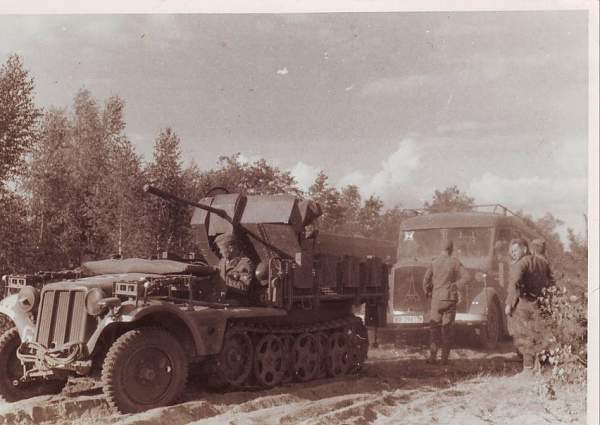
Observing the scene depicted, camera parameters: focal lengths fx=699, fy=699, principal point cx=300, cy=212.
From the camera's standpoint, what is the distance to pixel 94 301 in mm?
7223

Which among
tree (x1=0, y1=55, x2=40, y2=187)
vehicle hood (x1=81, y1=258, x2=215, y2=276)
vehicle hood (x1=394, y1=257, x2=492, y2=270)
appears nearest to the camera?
vehicle hood (x1=81, y1=258, x2=215, y2=276)

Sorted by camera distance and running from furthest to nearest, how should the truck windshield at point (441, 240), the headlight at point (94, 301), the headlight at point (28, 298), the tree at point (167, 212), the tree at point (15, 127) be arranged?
1. the tree at point (167, 212)
2. the truck windshield at point (441, 240)
3. the tree at point (15, 127)
4. the headlight at point (28, 298)
5. the headlight at point (94, 301)

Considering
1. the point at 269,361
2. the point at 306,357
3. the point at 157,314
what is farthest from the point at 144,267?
the point at 306,357

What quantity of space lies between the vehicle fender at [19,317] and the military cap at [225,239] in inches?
101

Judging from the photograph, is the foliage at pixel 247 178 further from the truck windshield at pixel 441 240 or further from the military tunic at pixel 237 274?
the military tunic at pixel 237 274

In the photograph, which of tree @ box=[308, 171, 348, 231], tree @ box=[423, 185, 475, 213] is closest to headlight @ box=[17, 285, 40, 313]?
tree @ box=[308, 171, 348, 231]

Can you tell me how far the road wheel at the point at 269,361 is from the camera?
29.1 ft

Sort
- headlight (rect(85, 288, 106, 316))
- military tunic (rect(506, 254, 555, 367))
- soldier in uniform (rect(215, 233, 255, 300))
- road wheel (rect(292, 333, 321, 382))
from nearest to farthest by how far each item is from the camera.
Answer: headlight (rect(85, 288, 106, 316)) → soldier in uniform (rect(215, 233, 255, 300)) → military tunic (rect(506, 254, 555, 367)) → road wheel (rect(292, 333, 321, 382))

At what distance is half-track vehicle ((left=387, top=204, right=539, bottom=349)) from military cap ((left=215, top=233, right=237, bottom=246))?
14.1ft

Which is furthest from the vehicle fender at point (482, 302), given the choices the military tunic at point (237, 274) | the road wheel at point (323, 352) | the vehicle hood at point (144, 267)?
the vehicle hood at point (144, 267)

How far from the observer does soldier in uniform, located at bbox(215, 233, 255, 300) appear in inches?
349

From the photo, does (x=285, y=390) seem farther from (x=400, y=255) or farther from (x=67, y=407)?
(x=400, y=255)

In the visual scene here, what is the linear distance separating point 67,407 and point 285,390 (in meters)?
2.72

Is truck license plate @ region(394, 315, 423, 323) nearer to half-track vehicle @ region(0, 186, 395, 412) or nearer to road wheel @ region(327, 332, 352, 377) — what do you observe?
half-track vehicle @ region(0, 186, 395, 412)
